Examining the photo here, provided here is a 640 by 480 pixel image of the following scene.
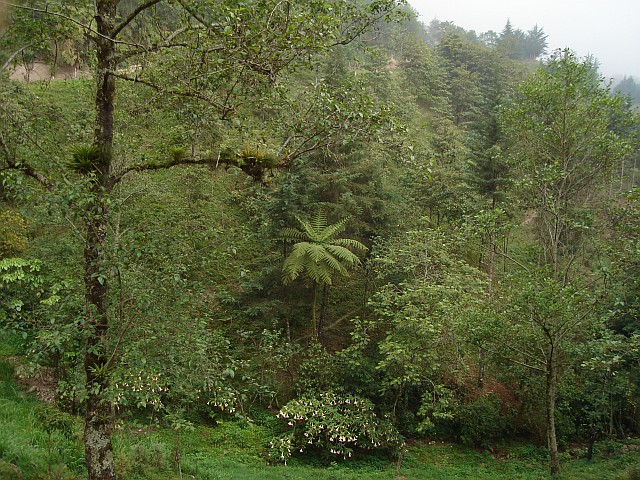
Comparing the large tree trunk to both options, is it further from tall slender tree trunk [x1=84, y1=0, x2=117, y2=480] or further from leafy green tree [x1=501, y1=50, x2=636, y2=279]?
tall slender tree trunk [x1=84, y1=0, x2=117, y2=480]

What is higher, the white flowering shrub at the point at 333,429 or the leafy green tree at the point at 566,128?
the leafy green tree at the point at 566,128

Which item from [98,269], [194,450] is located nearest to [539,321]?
[98,269]

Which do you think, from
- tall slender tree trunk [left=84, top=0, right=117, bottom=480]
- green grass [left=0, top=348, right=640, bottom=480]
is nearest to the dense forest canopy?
tall slender tree trunk [left=84, top=0, right=117, bottom=480]

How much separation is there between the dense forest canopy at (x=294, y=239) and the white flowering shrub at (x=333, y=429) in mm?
74

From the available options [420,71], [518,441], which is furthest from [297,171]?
[420,71]

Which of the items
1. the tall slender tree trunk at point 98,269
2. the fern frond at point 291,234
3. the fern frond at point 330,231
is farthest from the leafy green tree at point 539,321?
the tall slender tree trunk at point 98,269

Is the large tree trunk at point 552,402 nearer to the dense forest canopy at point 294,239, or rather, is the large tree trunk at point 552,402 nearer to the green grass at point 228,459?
the dense forest canopy at point 294,239

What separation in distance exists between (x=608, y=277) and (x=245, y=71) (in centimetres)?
744

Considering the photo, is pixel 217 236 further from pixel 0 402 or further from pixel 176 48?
pixel 0 402

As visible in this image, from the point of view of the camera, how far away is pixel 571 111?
12.7 m

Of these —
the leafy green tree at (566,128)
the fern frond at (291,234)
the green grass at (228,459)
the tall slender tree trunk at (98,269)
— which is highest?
the leafy green tree at (566,128)

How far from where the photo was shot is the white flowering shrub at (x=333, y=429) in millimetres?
11023

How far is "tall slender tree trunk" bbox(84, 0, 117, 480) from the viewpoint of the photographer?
439 cm

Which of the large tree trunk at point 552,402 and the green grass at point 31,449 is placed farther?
the large tree trunk at point 552,402
